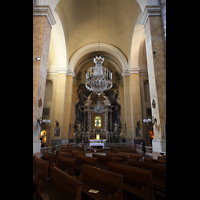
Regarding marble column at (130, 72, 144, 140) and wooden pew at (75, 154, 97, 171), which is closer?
wooden pew at (75, 154, 97, 171)

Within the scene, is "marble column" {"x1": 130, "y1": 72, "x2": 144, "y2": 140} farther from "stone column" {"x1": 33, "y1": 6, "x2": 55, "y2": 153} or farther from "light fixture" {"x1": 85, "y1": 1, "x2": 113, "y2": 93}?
"stone column" {"x1": 33, "y1": 6, "x2": 55, "y2": 153}

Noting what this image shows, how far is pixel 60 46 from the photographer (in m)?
12.3

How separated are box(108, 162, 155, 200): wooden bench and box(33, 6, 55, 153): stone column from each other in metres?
3.91

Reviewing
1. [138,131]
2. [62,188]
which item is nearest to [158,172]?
[62,188]

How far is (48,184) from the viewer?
8.37 feet

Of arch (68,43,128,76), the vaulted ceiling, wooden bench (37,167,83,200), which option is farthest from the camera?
arch (68,43,128,76)

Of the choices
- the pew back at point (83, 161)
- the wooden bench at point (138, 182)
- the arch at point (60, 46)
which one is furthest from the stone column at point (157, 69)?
the arch at point (60, 46)

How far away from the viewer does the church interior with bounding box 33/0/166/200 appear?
2.43 meters

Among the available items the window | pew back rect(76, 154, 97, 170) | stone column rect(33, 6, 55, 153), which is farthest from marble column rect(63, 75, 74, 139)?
pew back rect(76, 154, 97, 170)

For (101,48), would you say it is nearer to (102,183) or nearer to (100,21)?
(100,21)
